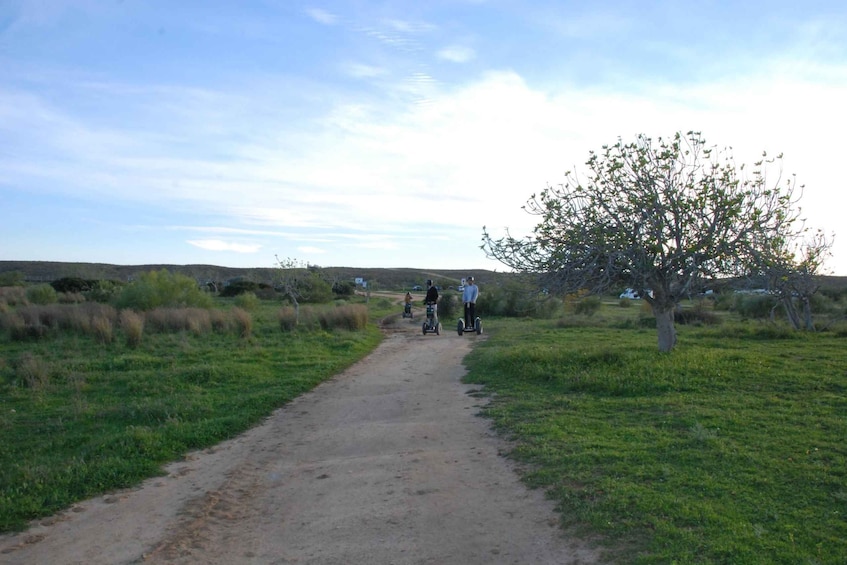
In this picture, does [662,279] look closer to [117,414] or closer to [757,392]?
[757,392]

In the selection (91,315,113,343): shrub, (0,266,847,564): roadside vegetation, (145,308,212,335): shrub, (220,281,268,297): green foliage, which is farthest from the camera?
(220,281,268,297): green foliage

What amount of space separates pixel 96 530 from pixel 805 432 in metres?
7.30

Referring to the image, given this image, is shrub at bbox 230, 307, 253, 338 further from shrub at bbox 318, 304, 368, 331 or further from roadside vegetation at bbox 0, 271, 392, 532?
shrub at bbox 318, 304, 368, 331

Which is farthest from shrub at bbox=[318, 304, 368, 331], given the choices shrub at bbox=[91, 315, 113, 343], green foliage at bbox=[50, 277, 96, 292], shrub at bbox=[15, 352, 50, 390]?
green foliage at bbox=[50, 277, 96, 292]

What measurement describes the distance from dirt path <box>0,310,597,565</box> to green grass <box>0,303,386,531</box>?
1.35 ft

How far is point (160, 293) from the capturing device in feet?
95.7

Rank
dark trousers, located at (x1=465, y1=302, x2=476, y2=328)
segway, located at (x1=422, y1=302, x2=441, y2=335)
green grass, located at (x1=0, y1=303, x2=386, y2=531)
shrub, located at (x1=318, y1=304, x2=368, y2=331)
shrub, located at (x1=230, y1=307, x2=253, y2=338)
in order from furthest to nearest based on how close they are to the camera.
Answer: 1. shrub, located at (x1=318, y1=304, x2=368, y2=331)
2. segway, located at (x1=422, y1=302, x2=441, y2=335)
3. dark trousers, located at (x1=465, y1=302, x2=476, y2=328)
4. shrub, located at (x1=230, y1=307, x2=253, y2=338)
5. green grass, located at (x1=0, y1=303, x2=386, y2=531)

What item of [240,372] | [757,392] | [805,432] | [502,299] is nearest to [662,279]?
[757,392]

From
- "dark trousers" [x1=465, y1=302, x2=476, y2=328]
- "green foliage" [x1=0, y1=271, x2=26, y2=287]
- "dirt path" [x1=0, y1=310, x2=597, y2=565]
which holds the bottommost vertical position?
"dirt path" [x1=0, y1=310, x2=597, y2=565]

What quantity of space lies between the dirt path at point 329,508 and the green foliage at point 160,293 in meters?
21.3

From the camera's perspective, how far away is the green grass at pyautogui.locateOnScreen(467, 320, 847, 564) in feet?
15.9

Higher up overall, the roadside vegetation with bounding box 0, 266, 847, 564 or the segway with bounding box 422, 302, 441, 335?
the segway with bounding box 422, 302, 441, 335

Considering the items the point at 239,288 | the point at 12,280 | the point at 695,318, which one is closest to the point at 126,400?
the point at 695,318

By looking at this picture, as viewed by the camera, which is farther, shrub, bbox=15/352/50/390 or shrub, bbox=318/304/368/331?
shrub, bbox=318/304/368/331
